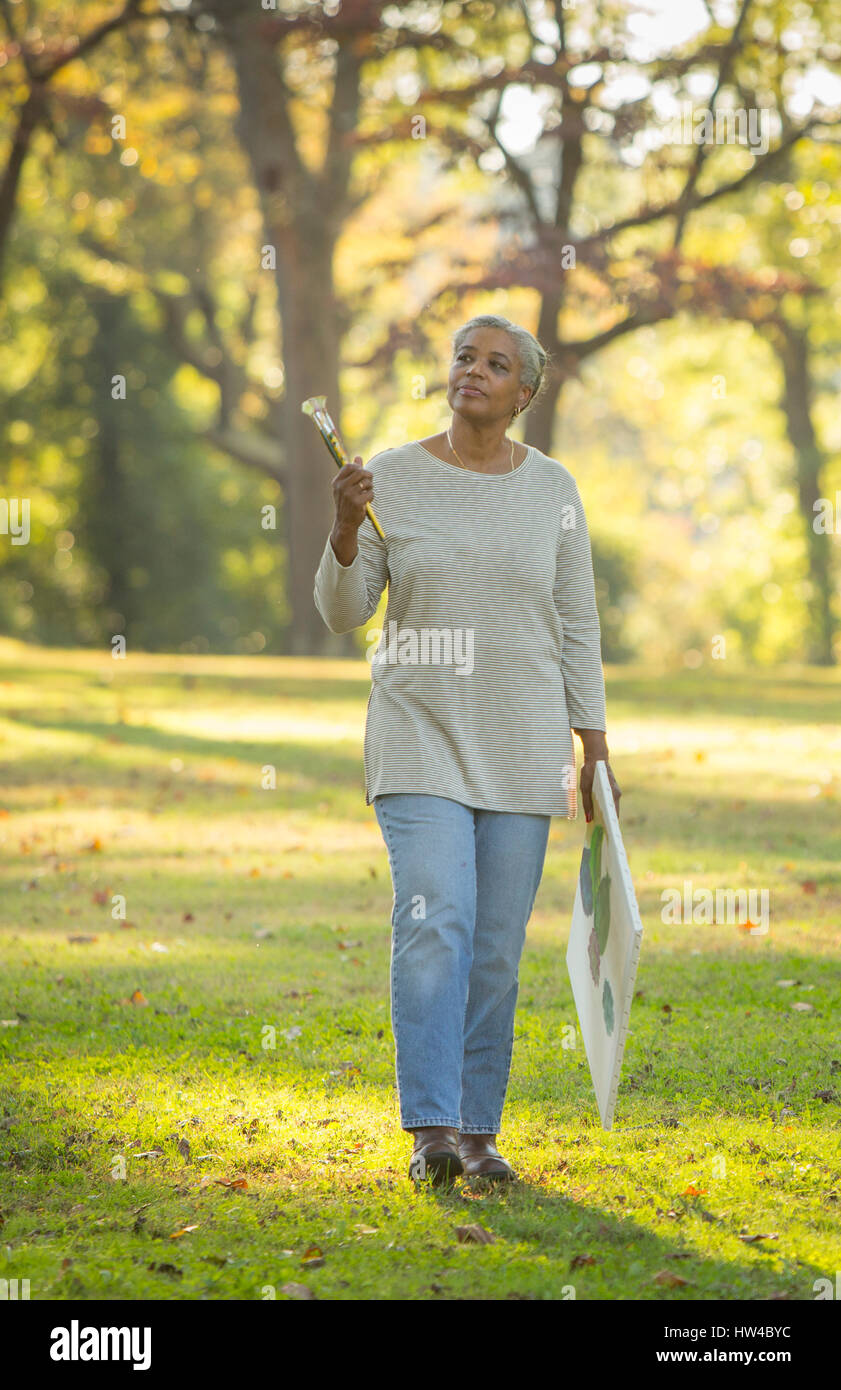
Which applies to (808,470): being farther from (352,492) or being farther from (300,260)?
(352,492)

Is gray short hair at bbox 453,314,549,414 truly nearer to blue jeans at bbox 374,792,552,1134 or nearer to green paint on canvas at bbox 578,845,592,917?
blue jeans at bbox 374,792,552,1134

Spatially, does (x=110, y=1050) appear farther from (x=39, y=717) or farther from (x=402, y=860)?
(x=39, y=717)

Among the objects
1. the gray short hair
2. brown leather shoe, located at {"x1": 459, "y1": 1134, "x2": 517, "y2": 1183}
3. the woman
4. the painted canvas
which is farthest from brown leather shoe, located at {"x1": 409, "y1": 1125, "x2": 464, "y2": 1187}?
the gray short hair

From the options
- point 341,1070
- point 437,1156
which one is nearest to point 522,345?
point 437,1156

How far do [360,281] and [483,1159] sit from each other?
29.1 m

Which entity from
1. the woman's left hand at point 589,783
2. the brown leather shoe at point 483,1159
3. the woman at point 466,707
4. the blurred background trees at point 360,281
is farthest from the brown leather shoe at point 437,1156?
the blurred background trees at point 360,281

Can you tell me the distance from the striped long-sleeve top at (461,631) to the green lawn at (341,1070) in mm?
1116

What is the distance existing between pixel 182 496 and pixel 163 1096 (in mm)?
30643

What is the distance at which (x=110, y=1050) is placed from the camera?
619 cm

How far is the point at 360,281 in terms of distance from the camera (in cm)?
3231

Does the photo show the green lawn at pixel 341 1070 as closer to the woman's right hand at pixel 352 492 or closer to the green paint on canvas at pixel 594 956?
the green paint on canvas at pixel 594 956

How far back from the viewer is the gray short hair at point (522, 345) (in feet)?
15.4

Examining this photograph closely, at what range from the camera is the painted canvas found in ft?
13.9

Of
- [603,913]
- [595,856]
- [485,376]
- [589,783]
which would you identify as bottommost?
[603,913]
